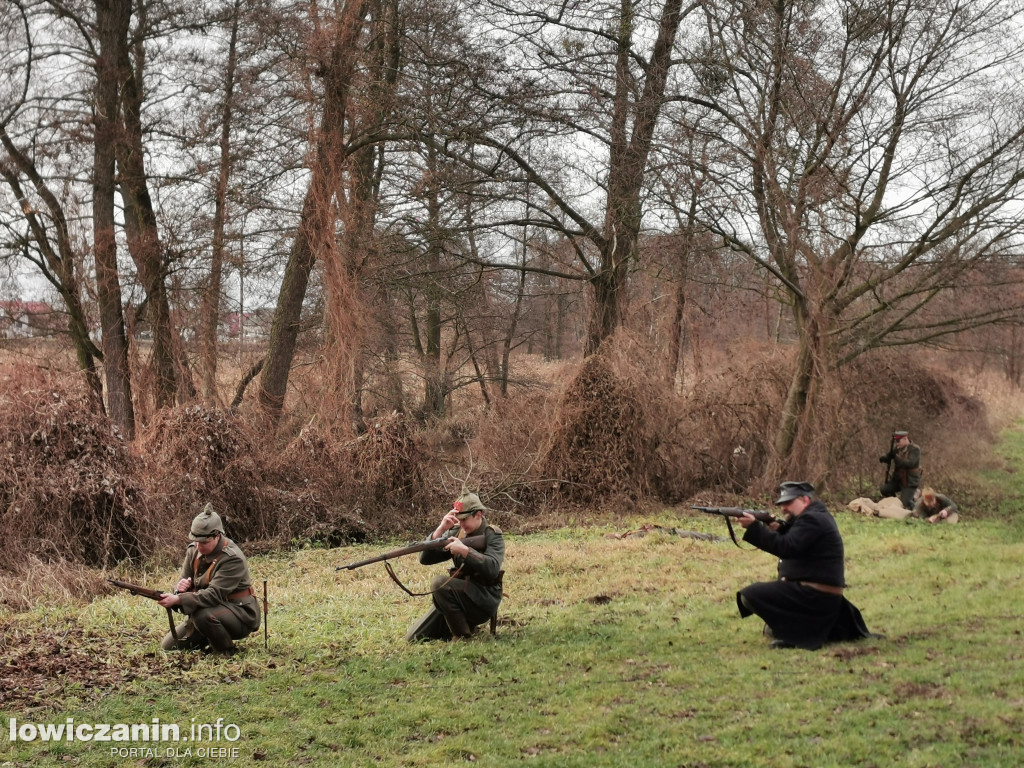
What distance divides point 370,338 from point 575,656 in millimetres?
14225

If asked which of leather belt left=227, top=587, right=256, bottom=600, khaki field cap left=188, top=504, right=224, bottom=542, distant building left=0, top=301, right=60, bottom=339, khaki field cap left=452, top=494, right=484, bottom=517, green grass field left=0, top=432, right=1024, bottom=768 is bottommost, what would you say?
green grass field left=0, top=432, right=1024, bottom=768

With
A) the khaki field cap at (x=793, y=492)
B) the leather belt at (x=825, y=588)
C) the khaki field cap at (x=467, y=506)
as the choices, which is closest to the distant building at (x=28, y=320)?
the khaki field cap at (x=467, y=506)

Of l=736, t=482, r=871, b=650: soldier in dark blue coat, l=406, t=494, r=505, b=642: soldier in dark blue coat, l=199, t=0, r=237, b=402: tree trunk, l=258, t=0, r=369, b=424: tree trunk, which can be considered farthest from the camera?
l=199, t=0, r=237, b=402: tree trunk

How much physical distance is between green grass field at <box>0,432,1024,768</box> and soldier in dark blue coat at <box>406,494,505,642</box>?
0.83 ft

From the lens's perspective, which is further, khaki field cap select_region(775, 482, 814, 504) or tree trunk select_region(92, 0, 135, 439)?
tree trunk select_region(92, 0, 135, 439)

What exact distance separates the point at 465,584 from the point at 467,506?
73 centimetres

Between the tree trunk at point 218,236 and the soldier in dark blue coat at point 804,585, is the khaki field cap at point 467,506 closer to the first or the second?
the soldier in dark blue coat at point 804,585

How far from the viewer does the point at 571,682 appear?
7.63 metres

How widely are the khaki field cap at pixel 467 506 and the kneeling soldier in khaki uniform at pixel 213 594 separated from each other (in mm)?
2087

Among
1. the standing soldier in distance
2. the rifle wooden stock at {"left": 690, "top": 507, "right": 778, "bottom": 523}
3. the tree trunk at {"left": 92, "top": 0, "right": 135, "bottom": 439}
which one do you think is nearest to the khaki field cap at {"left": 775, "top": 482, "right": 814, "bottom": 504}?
the rifle wooden stock at {"left": 690, "top": 507, "right": 778, "bottom": 523}

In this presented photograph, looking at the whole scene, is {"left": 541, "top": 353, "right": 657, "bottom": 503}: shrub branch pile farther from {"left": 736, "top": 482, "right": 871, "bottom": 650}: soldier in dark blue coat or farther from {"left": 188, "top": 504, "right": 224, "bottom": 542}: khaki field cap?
{"left": 188, "top": 504, "right": 224, "bottom": 542}: khaki field cap

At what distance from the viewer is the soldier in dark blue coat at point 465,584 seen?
8875 mm

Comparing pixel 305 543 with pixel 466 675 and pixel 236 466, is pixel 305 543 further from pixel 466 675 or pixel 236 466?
pixel 466 675

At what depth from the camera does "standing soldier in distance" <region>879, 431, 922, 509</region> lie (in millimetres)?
18312
